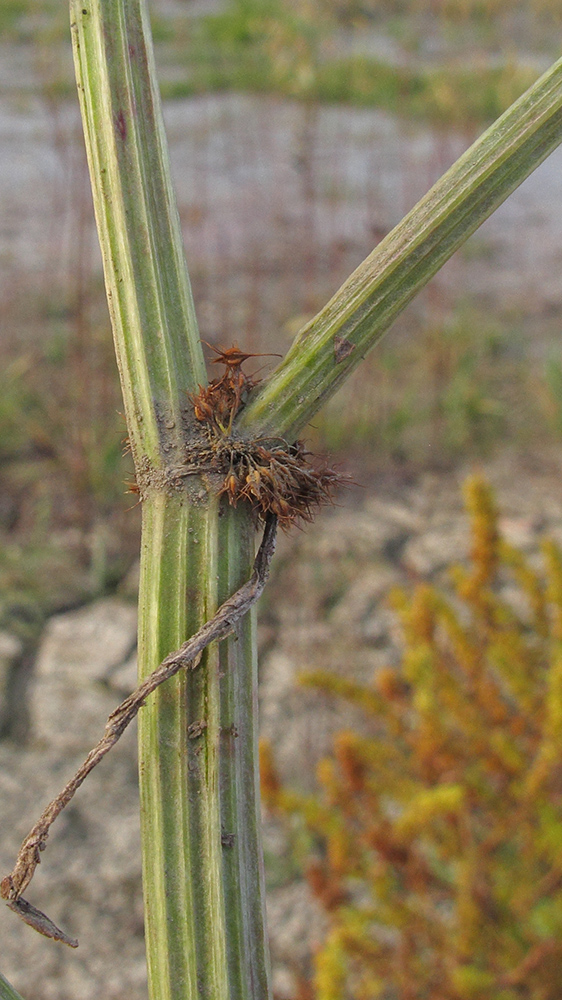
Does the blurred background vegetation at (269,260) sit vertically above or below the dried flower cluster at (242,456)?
above

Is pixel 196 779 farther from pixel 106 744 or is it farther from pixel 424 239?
pixel 424 239

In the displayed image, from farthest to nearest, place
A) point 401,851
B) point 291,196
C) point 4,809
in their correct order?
point 291,196
point 4,809
point 401,851

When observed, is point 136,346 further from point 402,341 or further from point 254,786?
point 402,341

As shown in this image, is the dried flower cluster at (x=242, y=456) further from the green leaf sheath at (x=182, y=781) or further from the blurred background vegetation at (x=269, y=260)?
the blurred background vegetation at (x=269, y=260)

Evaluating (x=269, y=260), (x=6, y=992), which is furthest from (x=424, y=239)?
(x=269, y=260)

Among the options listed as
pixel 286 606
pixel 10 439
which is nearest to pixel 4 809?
pixel 286 606

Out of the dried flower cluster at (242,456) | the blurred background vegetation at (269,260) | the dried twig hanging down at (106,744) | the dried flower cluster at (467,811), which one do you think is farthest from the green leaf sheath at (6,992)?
the blurred background vegetation at (269,260)
